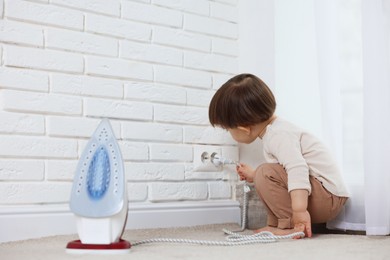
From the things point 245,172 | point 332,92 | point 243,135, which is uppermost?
point 332,92

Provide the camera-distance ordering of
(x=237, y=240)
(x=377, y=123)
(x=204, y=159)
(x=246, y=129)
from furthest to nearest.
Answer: (x=204, y=159)
(x=246, y=129)
(x=377, y=123)
(x=237, y=240)

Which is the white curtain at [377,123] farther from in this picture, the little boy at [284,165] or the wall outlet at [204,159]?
the wall outlet at [204,159]

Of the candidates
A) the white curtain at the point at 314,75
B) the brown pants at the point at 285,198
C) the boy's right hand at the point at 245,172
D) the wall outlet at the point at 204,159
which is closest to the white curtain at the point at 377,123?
the white curtain at the point at 314,75

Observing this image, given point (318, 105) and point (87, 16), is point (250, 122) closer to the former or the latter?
point (318, 105)

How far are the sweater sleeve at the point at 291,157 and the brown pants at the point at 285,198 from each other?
0.14ft

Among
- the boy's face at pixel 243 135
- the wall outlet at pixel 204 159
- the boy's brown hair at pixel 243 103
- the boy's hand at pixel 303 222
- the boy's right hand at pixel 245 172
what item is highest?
the boy's brown hair at pixel 243 103

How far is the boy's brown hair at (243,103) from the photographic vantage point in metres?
1.96

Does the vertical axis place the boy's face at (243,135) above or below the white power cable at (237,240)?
above

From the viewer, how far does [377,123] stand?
1759mm

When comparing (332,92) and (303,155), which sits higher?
(332,92)

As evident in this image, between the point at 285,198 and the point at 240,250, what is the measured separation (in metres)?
0.47

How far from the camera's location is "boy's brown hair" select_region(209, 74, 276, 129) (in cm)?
196

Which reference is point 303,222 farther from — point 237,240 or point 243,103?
point 243,103

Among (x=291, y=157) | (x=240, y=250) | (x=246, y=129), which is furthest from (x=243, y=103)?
(x=240, y=250)
